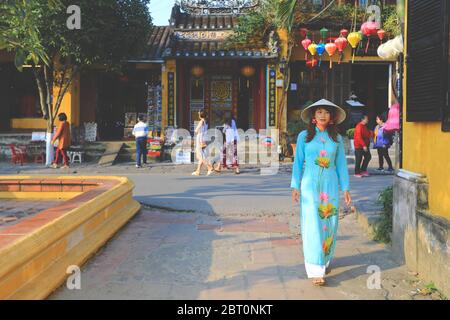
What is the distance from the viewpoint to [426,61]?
17.2 feet

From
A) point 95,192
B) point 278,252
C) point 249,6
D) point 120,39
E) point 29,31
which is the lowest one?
point 278,252

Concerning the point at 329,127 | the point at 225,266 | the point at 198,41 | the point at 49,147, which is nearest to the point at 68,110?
the point at 49,147

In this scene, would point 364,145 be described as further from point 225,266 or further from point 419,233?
point 225,266

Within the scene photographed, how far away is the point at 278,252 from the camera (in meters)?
6.29

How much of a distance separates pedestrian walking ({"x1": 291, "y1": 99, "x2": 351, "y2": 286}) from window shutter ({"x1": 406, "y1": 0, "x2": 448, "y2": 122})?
0.77 metres

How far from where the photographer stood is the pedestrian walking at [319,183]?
16.8ft

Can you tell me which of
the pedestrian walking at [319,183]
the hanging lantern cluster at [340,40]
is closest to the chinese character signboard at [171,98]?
the hanging lantern cluster at [340,40]

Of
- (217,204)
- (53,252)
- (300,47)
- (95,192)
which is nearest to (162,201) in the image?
(217,204)

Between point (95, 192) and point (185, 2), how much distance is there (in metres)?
15.4

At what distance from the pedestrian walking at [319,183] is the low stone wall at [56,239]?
7.26 ft

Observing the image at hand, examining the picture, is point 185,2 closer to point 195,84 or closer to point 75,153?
point 195,84

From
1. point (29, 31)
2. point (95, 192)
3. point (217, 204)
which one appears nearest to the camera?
point (29, 31)

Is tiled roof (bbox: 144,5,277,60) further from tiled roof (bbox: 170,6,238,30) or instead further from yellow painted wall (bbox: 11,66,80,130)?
yellow painted wall (bbox: 11,66,80,130)

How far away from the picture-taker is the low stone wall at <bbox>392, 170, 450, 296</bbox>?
15.2 ft
